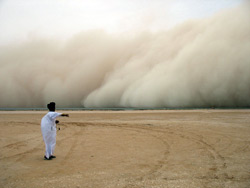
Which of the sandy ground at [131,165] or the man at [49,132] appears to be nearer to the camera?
the sandy ground at [131,165]

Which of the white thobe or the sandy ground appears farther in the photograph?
the white thobe

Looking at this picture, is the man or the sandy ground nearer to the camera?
the sandy ground

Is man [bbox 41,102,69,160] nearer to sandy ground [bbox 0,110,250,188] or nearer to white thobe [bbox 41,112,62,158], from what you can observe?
white thobe [bbox 41,112,62,158]

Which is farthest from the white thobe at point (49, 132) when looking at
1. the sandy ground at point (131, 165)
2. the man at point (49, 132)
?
the sandy ground at point (131, 165)

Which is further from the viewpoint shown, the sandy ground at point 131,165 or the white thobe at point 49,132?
the white thobe at point 49,132

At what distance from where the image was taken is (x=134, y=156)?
6895 mm

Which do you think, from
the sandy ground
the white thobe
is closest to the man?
the white thobe

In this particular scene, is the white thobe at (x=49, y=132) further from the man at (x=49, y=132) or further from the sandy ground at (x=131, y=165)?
the sandy ground at (x=131, y=165)

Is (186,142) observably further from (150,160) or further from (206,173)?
(206,173)

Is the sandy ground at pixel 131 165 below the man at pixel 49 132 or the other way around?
below

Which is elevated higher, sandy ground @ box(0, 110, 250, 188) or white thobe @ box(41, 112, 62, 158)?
white thobe @ box(41, 112, 62, 158)

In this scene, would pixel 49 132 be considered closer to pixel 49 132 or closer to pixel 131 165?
pixel 49 132

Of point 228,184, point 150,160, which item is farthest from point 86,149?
point 228,184

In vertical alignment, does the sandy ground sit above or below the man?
below
